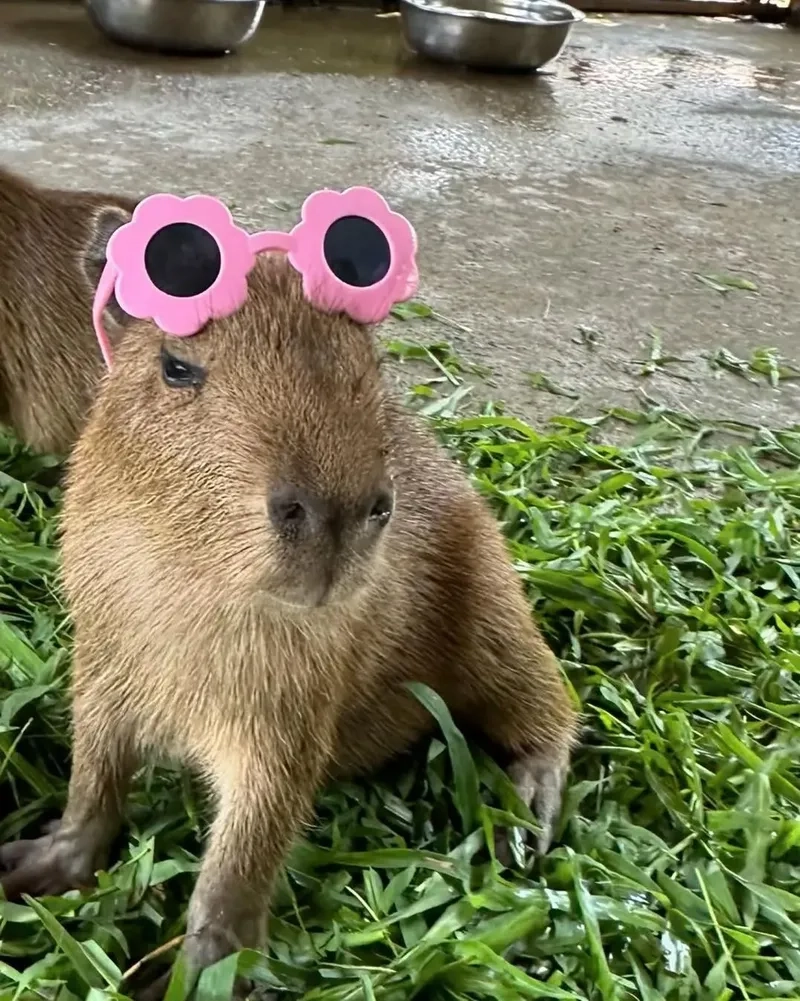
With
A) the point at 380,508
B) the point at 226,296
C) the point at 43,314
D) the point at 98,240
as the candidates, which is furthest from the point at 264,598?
the point at 43,314

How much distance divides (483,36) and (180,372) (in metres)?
5.20

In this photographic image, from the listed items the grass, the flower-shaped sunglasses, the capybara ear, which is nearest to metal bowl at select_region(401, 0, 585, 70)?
the grass

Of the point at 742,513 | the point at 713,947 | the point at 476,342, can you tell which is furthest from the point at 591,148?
the point at 713,947

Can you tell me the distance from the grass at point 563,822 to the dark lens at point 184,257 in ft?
2.30

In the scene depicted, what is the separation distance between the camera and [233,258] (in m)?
1.19

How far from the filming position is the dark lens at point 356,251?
124 cm

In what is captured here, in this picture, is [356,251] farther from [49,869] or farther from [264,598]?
[49,869]

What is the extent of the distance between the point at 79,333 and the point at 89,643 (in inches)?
41.0

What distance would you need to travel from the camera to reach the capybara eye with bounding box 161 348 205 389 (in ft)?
3.93

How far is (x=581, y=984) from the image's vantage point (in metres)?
1.49

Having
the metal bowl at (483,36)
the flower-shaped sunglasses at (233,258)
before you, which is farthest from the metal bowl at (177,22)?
the flower-shaped sunglasses at (233,258)

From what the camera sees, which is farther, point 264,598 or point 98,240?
point 98,240

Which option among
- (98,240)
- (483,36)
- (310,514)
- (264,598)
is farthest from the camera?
(483,36)

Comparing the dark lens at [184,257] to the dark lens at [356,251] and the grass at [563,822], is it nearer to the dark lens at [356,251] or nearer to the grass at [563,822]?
the dark lens at [356,251]
